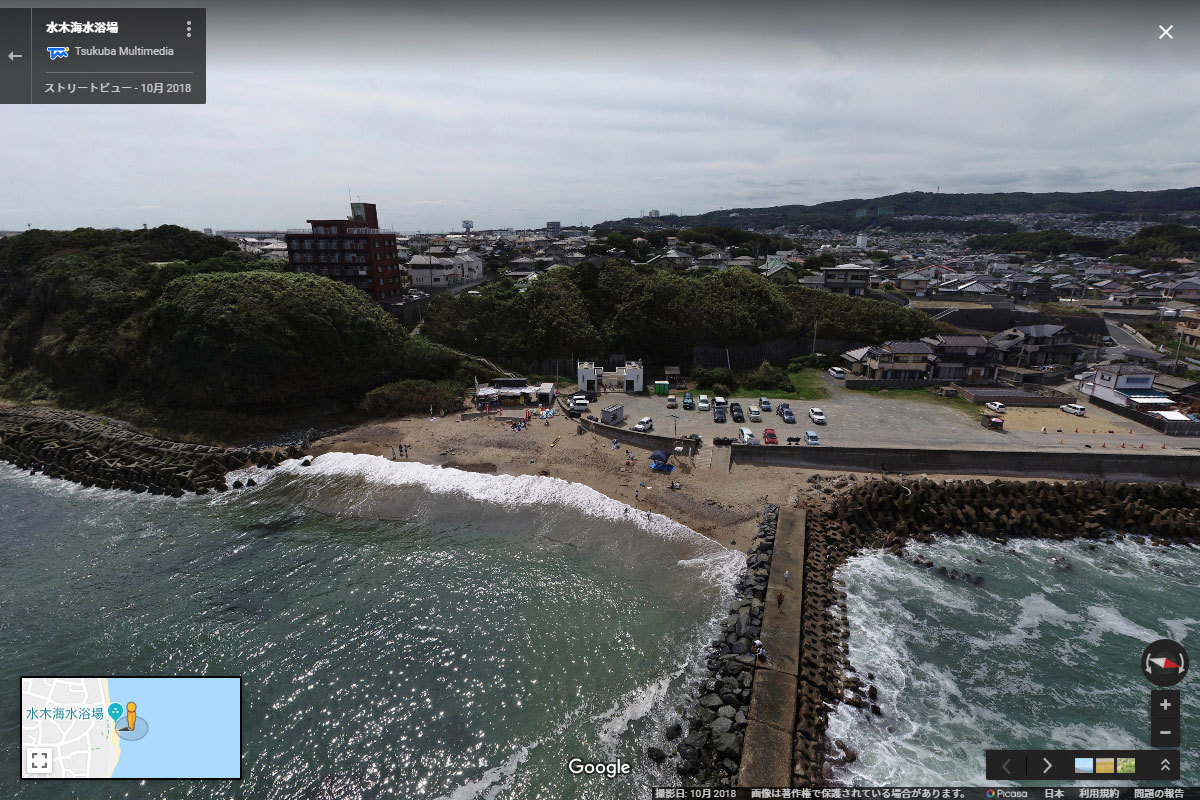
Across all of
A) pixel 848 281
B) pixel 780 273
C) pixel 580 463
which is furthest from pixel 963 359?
pixel 580 463

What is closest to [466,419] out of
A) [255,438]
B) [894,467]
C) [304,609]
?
[255,438]

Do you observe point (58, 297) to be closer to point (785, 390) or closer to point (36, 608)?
point (36, 608)

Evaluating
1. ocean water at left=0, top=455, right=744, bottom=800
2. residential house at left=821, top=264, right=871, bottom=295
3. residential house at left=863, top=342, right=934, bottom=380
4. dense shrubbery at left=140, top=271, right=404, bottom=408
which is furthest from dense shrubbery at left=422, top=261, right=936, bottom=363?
ocean water at left=0, top=455, right=744, bottom=800

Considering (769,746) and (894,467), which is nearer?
(769,746)

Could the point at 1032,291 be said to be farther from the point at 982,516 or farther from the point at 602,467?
the point at 602,467

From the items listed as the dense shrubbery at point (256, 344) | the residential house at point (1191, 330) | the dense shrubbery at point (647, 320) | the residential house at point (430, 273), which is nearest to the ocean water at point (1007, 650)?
the dense shrubbery at point (647, 320)

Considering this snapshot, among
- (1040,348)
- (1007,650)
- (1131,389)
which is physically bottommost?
(1007,650)
